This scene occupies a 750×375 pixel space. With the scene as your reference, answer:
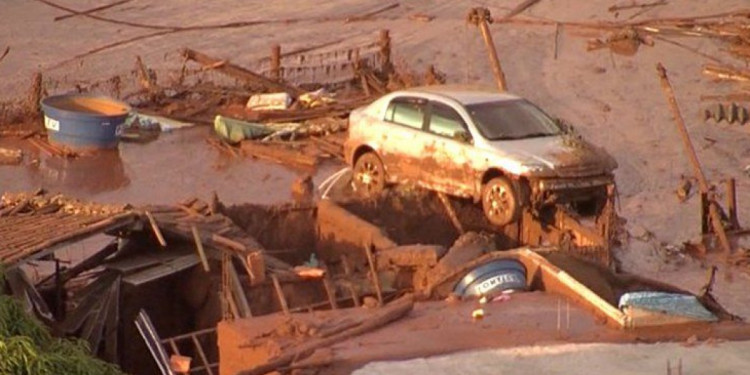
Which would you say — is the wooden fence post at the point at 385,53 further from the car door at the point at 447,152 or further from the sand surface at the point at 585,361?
the sand surface at the point at 585,361

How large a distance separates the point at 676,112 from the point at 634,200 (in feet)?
6.05

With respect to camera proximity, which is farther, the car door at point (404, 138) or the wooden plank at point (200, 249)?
the car door at point (404, 138)

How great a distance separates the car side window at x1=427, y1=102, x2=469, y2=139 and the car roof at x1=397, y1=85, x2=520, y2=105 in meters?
0.18

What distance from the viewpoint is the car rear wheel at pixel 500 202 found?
77.5ft

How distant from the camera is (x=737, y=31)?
34531mm

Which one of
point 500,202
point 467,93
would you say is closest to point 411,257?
point 500,202

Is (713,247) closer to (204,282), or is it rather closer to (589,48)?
(204,282)

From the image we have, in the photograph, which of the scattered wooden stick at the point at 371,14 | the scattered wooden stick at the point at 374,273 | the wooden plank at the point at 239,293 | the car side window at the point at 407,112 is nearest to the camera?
the wooden plank at the point at 239,293

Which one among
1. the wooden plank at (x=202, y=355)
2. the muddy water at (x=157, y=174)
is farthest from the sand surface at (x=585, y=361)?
the muddy water at (x=157, y=174)

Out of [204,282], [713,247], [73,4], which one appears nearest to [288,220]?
[204,282]

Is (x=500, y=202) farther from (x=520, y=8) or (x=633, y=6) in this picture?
(x=520, y=8)

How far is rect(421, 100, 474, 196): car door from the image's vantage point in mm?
24328

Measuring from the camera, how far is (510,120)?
80.8 feet

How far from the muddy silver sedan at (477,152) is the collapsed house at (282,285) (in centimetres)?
81
